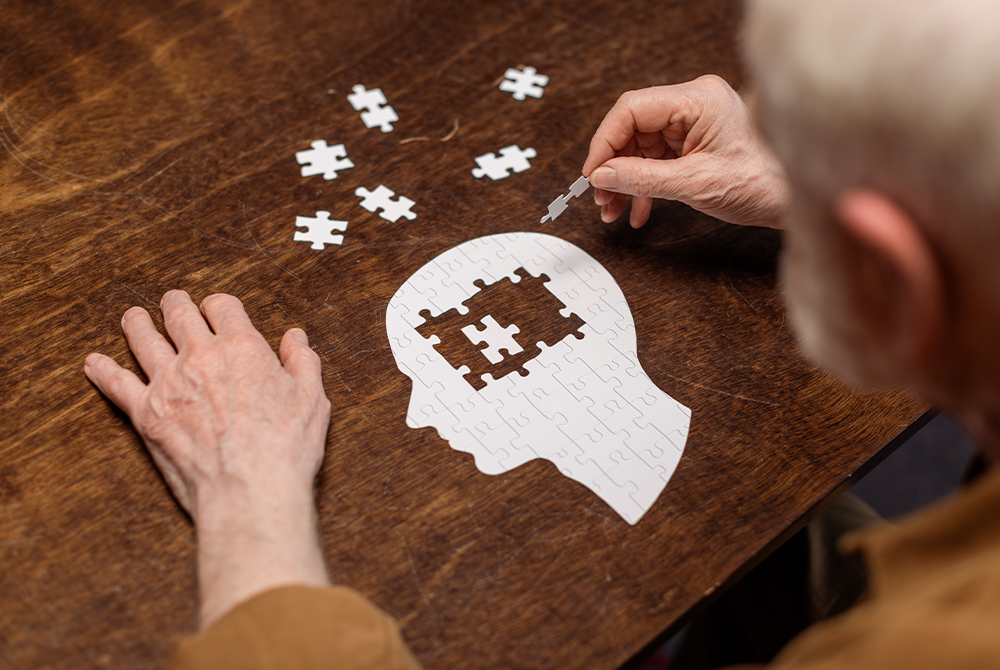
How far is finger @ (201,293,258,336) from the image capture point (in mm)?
1156

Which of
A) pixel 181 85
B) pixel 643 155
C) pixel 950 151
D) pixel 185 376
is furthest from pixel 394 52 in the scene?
pixel 950 151

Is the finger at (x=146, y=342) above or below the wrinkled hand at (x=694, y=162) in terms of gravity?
below

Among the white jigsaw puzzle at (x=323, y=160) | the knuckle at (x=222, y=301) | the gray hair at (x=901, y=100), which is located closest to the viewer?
the gray hair at (x=901, y=100)

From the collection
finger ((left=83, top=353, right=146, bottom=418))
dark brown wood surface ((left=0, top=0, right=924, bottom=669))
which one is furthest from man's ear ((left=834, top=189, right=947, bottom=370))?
finger ((left=83, top=353, right=146, bottom=418))

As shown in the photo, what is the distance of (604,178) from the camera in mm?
1338

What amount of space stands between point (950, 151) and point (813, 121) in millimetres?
119

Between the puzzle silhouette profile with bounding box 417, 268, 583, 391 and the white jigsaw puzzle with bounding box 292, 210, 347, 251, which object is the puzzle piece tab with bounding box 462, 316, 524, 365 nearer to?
the puzzle silhouette profile with bounding box 417, 268, 583, 391

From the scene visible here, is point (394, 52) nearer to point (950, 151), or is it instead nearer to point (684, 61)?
point (684, 61)

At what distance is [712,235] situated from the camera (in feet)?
4.71

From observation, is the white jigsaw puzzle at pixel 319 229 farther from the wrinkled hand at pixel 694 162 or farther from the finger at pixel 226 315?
the wrinkled hand at pixel 694 162

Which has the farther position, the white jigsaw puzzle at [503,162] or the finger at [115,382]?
the white jigsaw puzzle at [503,162]

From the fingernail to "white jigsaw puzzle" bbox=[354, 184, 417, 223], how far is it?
13.8 inches

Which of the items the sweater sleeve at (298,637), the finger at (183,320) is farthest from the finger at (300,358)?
the sweater sleeve at (298,637)

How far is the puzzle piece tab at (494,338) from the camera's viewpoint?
1.23m
